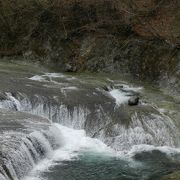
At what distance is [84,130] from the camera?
14.2 metres

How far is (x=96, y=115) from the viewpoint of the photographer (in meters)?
14.5

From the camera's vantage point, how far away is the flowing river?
37.0ft

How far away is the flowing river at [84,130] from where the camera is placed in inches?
444

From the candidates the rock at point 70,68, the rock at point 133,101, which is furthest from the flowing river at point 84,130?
the rock at point 70,68

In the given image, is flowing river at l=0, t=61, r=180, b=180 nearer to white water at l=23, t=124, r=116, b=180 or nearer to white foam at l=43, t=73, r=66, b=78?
white water at l=23, t=124, r=116, b=180

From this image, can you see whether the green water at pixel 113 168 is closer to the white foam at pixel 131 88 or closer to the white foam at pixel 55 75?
the white foam at pixel 131 88

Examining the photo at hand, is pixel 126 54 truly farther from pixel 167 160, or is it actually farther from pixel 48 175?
pixel 48 175

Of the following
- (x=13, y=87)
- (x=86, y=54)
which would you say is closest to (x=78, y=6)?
(x=86, y=54)

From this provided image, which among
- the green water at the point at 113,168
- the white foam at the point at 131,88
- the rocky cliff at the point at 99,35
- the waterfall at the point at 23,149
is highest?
the rocky cliff at the point at 99,35

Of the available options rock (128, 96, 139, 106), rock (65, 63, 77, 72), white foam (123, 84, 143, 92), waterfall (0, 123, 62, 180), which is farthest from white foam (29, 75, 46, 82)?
waterfall (0, 123, 62, 180)

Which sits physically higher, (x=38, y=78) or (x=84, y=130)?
(x=38, y=78)

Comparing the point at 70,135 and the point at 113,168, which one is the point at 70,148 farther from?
the point at 113,168

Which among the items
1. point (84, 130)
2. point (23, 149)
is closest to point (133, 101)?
point (84, 130)

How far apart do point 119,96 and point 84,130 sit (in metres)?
2.70
